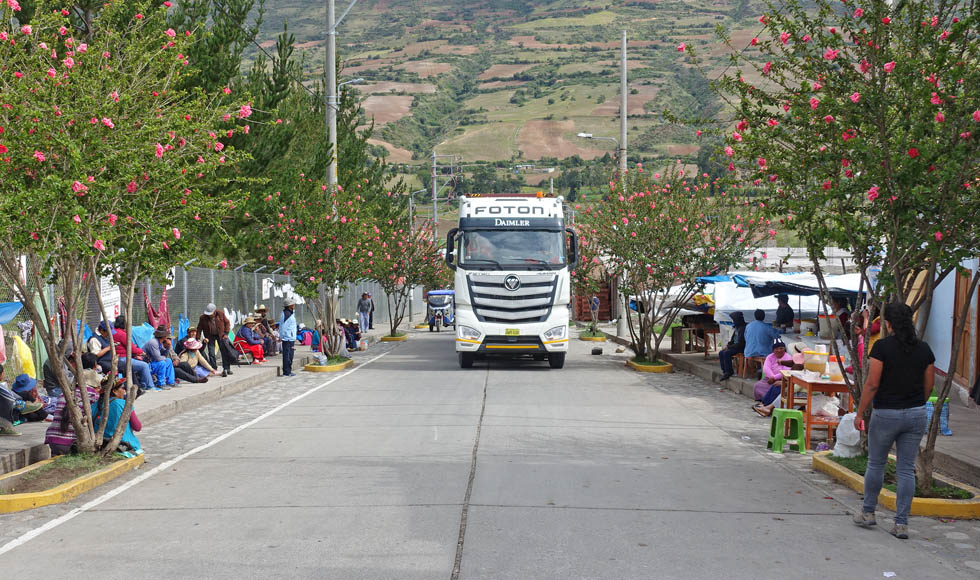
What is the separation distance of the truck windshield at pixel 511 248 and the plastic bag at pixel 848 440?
1356cm

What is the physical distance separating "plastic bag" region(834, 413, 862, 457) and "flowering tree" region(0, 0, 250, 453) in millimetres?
7098

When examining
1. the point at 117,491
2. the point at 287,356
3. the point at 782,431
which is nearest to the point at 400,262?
the point at 287,356

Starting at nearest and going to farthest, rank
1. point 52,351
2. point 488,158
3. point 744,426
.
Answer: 1. point 52,351
2. point 744,426
3. point 488,158

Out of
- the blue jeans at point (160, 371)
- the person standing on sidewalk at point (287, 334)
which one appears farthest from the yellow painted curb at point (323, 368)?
the blue jeans at point (160, 371)

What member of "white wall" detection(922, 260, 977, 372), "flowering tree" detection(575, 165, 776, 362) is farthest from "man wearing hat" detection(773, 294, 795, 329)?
"white wall" detection(922, 260, 977, 372)

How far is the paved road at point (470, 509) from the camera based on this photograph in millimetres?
7105

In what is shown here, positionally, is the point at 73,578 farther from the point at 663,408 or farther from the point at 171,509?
the point at 663,408

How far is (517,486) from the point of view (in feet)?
32.5

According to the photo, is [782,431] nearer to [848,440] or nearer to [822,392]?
[822,392]

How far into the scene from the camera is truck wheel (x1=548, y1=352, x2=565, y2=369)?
82.7 ft

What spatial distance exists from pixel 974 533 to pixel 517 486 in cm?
390

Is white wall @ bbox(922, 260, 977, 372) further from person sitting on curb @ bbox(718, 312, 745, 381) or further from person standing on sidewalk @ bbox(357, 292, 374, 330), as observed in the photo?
person standing on sidewalk @ bbox(357, 292, 374, 330)

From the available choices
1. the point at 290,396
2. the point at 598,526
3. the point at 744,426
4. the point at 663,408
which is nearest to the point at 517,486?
the point at 598,526

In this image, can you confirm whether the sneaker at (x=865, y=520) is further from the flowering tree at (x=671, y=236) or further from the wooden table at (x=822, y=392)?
the flowering tree at (x=671, y=236)
